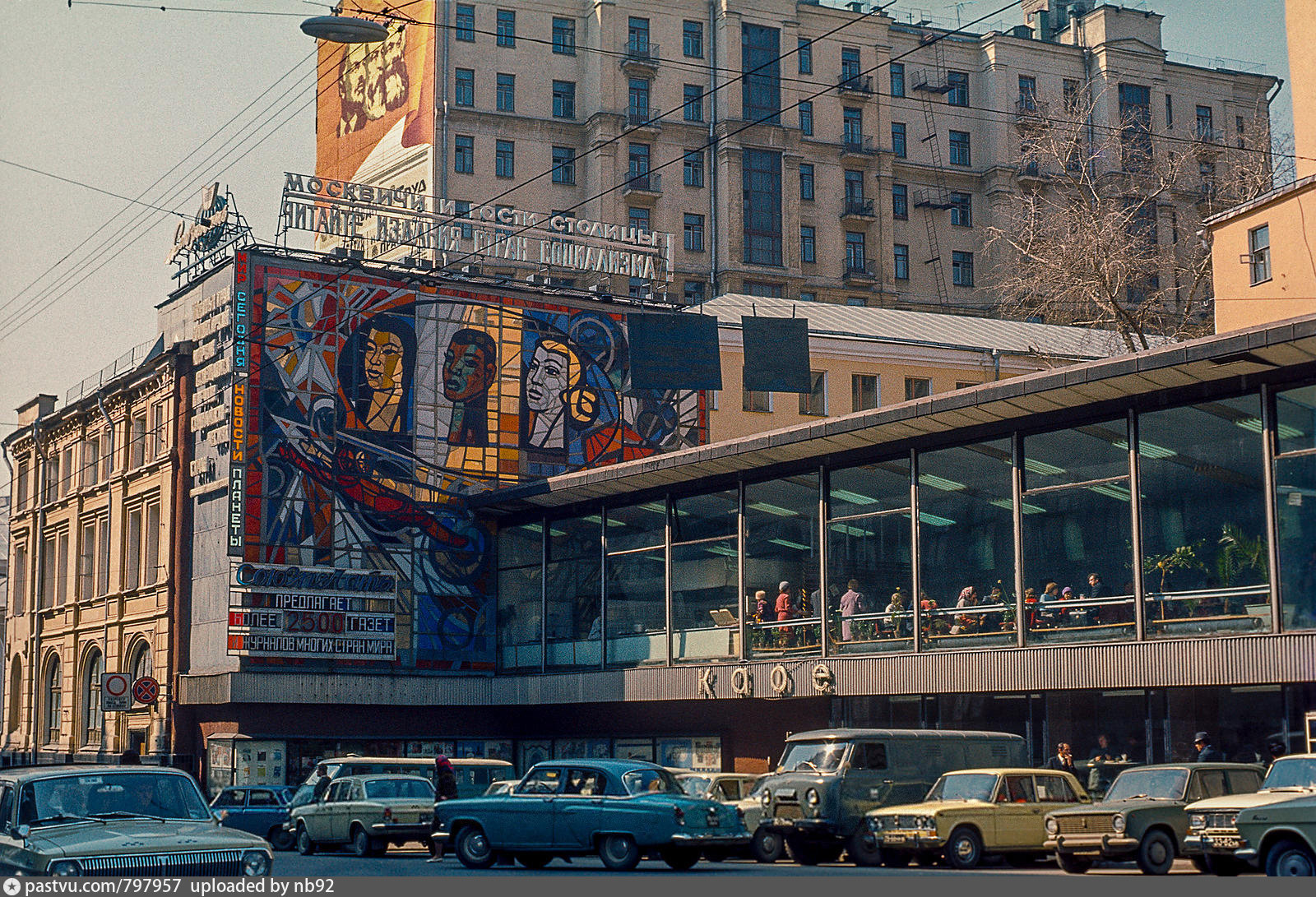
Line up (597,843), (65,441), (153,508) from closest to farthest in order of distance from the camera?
(597,843) → (153,508) → (65,441)

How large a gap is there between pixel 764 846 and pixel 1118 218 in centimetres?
3281

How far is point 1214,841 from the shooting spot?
1906 cm

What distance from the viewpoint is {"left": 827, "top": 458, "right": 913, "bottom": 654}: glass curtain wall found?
103 ft

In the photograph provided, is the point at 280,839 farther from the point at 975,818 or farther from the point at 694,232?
the point at 694,232

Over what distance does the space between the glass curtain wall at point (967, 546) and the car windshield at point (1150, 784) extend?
6.56 metres

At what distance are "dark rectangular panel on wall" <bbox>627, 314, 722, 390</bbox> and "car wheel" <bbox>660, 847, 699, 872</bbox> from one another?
66.4ft

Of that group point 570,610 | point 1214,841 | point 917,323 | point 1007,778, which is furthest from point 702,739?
point 917,323

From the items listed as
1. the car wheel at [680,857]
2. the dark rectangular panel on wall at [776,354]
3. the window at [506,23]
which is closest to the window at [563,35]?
the window at [506,23]

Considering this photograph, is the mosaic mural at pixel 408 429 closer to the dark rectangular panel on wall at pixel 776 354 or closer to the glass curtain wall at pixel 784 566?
the dark rectangular panel on wall at pixel 776 354

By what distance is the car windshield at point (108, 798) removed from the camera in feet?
48.6

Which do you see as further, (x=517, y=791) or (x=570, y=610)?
(x=570, y=610)

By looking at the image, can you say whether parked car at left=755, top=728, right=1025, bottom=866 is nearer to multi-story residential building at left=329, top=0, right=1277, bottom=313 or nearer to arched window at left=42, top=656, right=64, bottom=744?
arched window at left=42, top=656, right=64, bottom=744

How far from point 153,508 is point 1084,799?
30773mm

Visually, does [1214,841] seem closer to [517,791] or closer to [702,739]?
[517,791]
